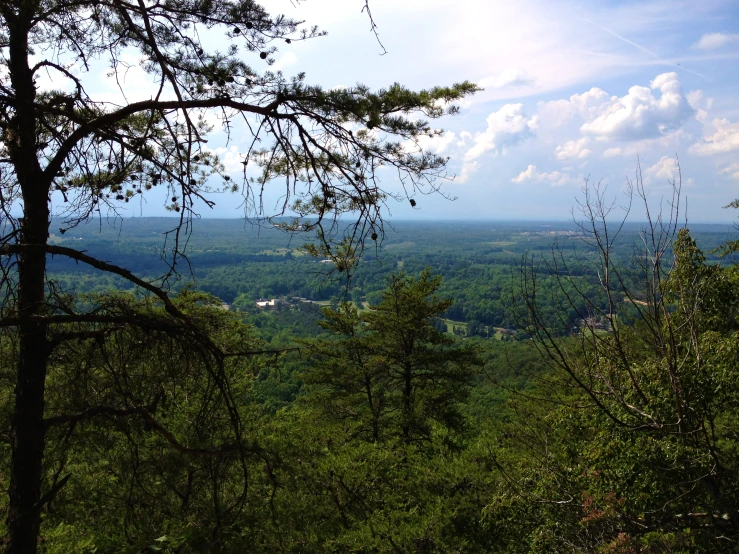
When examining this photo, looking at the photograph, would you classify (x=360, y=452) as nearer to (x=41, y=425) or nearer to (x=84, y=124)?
(x=41, y=425)

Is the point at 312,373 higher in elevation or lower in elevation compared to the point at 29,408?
lower

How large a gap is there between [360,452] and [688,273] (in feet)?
17.8

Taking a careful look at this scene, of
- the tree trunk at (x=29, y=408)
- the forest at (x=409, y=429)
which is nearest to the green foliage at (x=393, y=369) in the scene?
the forest at (x=409, y=429)

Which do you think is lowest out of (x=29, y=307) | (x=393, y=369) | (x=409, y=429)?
(x=409, y=429)

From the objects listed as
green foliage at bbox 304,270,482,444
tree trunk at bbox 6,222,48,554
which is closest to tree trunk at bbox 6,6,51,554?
tree trunk at bbox 6,222,48,554

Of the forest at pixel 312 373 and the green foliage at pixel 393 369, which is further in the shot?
the green foliage at pixel 393 369

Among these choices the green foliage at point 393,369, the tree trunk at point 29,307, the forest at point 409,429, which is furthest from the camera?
the green foliage at point 393,369

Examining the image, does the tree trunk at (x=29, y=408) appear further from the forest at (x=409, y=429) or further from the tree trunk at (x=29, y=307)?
the forest at (x=409, y=429)

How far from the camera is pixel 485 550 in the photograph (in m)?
7.62

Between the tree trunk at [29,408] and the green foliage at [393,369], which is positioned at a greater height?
the tree trunk at [29,408]

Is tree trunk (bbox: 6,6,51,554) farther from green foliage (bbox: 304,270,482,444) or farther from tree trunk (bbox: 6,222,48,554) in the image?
green foliage (bbox: 304,270,482,444)

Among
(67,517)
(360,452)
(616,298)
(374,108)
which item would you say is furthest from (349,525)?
(374,108)

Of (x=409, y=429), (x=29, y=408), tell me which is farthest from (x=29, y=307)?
(x=409, y=429)

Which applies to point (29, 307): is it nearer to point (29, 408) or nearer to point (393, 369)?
point (29, 408)
